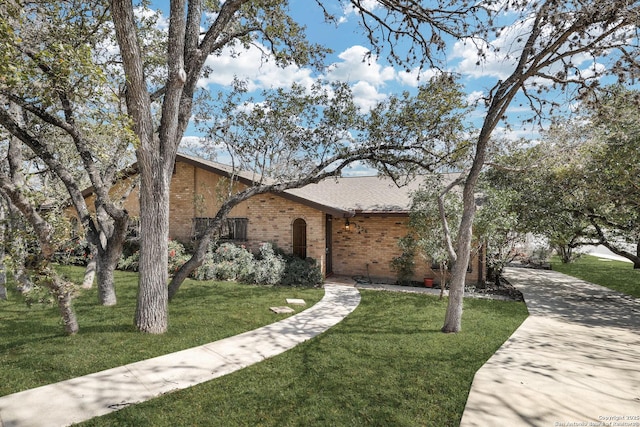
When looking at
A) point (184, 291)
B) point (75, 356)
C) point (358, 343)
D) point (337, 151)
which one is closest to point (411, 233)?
point (337, 151)

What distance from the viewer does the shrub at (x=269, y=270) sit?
11.4 metres

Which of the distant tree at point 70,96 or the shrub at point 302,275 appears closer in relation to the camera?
the distant tree at point 70,96

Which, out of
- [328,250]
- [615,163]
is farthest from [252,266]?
[615,163]

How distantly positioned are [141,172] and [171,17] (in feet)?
9.63

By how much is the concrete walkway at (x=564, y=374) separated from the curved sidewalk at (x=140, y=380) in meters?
3.24

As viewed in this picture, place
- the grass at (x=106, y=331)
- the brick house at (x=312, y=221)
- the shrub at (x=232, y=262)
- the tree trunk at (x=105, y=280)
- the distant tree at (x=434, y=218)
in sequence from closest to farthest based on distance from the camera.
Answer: the grass at (x=106, y=331) → the tree trunk at (x=105, y=280) → the distant tree at (x=434, y=218) → the shrub at (x=232, y=262) → the brick house at (x=312, y=221)

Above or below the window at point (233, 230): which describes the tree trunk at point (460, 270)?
below

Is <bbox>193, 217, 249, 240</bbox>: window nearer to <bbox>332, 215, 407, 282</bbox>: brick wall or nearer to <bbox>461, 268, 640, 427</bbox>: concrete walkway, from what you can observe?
<bbox>332, 215, 407, 282</bbox>: brick wall

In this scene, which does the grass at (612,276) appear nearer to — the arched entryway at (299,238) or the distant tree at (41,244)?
the arched entryway at (299,238)

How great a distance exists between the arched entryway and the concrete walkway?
8277 millimetres

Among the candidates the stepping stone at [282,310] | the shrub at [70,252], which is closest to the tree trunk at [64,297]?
the shrub at [70,252]

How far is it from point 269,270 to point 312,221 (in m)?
2.43

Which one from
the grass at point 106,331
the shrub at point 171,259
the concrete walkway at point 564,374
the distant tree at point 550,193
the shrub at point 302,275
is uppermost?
the distant tree at point 550,193

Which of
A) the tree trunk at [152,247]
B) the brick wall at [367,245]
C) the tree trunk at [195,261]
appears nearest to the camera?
the tree trunk at [152,247]
